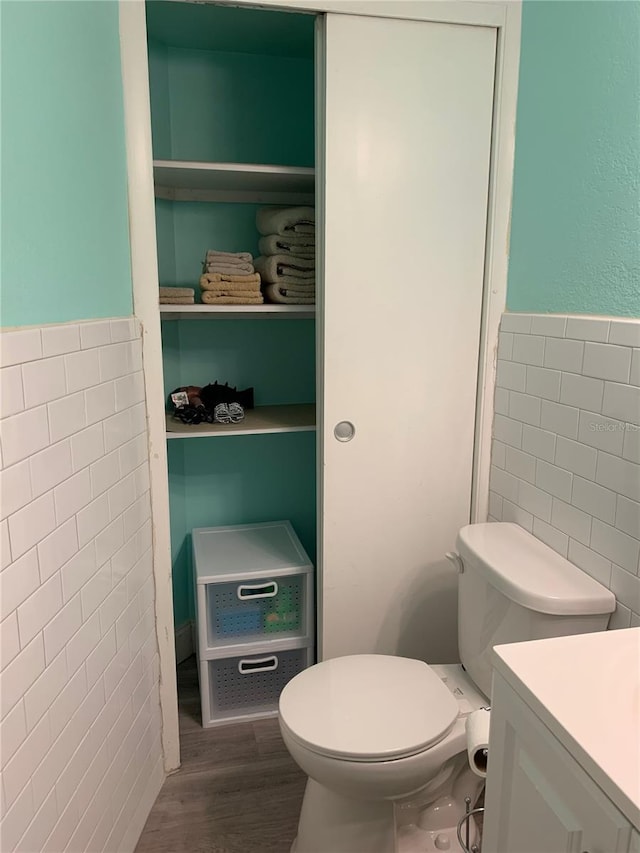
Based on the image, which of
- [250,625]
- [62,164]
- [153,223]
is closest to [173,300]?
[153,223]

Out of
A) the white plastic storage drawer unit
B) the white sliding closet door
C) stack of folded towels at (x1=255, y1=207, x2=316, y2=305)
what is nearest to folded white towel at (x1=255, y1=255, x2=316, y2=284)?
stack of folded towels at (x1=255, y1=207, x2=316, y2=305)

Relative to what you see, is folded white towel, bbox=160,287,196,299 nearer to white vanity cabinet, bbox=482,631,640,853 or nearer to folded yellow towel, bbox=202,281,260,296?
folded yellow towel, bbox=202,281,260,296

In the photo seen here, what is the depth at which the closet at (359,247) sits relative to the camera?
5.49 ft

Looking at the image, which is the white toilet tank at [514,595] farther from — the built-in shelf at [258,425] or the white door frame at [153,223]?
the built-in shelf at [258,425]

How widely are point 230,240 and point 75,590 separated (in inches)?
56.2

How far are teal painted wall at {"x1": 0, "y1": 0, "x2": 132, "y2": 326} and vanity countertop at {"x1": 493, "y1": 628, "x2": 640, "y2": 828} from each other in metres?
0.96

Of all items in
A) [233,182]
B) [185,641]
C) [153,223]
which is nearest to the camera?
[153,223]

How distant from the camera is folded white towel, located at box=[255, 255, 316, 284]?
2.04 m

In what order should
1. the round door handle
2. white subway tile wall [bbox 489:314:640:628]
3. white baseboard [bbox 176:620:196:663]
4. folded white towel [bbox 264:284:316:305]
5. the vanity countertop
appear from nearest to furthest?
the vanity countertop < white subway tile wall [bbox 489:314:640:628] < the round door handle < folded white towel [bbox 264:284:316:305] < white baseboard [bbox 176:620:196:663]

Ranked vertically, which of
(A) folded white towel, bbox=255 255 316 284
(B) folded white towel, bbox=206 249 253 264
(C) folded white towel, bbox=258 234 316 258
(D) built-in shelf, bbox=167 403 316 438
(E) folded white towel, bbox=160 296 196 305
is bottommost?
(D) built-in shelf, bbox=167 403 316 438

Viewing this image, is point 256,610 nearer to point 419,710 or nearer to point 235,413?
point 235,413

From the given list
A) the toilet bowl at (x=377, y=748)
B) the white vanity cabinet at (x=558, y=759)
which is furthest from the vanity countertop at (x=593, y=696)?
the toilet bowl at (x=377, y=748)

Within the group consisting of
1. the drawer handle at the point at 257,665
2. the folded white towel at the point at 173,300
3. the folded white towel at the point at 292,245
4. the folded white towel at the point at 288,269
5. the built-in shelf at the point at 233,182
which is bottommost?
the drawer handle at the point at 257,665

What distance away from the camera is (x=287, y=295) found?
80.7 inches
